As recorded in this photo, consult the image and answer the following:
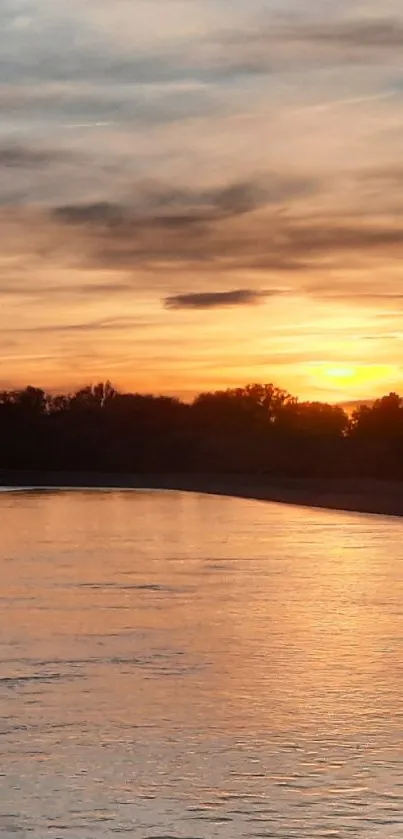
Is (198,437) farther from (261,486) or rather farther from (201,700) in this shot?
(201,700)

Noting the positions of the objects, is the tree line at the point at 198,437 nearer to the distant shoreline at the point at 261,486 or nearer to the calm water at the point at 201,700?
the distant shoreline at the point at 261,486

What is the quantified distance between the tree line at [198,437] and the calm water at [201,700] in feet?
222

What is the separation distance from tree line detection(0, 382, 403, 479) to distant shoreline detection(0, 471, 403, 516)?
4963 millimetres

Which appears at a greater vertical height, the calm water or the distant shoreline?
the distant shoreline

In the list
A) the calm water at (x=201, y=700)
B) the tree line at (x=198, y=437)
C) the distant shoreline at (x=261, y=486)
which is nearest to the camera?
the calm water at (x=201, y=700)

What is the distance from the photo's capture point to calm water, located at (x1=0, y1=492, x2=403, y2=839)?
7434mm

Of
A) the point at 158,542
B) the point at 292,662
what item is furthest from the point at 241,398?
the point at 292,662

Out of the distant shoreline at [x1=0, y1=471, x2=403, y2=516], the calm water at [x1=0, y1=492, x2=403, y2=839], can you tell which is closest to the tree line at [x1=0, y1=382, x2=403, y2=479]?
the distant shoreline at [x1=0, y1=471, x2=403, y2=516]

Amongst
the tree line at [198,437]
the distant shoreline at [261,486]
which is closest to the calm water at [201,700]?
the distant shoreline at [261,486]

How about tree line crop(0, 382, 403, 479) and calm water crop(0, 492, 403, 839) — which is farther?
tree line crop(0, 382, 403, 479)

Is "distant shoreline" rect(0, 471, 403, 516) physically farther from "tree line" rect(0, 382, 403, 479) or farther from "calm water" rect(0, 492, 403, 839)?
"calm water" rect(0, 492, 403, 839)

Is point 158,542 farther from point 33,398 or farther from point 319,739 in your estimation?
point 33,398

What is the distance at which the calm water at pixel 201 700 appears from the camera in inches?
293

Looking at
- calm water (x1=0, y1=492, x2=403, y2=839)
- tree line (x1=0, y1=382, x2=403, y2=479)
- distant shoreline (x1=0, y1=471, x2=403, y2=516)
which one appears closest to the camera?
calm water (x1=0, y1=492, x2=403, y2=839)
